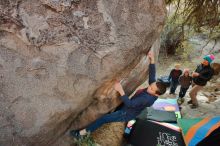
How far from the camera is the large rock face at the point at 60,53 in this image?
11.4 feet

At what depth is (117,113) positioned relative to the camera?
462 cm

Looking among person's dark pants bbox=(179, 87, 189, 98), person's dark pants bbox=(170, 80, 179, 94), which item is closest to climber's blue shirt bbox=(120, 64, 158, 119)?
person's dark pants bbox=(179, 87, 189, 98)

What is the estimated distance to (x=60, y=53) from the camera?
3674 mm

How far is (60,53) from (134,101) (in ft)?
4.44

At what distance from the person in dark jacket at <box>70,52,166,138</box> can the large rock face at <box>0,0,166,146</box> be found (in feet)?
1.14

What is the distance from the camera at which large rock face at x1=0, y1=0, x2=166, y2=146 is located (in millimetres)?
3488

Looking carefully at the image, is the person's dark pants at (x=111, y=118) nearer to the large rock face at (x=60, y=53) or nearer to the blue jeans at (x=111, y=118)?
the blue jeans at (x=111, y=118)

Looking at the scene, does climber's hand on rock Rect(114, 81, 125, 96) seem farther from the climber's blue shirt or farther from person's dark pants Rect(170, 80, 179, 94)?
person's dark pants Rect(170, 80, 179, 94)

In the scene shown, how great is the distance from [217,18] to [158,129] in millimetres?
3076

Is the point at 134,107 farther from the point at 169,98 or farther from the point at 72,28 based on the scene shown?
the point at 169,98

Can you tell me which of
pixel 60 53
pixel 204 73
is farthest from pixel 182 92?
pixel 60 53

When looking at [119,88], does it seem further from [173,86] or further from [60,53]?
[173,86]

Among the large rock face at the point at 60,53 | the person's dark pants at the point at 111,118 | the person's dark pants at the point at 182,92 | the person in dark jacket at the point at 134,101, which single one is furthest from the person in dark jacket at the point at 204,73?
the large rock face at the point at 60,53

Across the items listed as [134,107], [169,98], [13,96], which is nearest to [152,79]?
[134,107]
